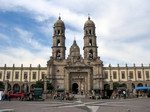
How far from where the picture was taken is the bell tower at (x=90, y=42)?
69.4 meters

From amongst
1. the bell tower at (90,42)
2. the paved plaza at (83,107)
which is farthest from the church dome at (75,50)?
the paved plaza at (83,107)

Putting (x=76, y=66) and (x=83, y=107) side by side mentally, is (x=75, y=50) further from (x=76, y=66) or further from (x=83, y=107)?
(x=83, y=107)

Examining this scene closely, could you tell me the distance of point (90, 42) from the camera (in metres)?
70.3

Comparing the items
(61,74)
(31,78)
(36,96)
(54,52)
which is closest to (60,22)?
(54,52)

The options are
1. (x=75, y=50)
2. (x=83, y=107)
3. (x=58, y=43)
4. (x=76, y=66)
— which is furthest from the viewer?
(x=75, y=50)

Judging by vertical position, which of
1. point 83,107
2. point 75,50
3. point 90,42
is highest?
point 90,42

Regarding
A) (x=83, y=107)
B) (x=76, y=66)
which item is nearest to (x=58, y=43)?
(x=76, y=66)

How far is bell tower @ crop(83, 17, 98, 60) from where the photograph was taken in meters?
69.4

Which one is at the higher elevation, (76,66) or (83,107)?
(76,66)

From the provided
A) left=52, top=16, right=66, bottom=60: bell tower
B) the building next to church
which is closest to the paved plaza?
the building next to church

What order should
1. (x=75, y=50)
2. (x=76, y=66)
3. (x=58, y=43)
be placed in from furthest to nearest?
(x=75, y=50)
(x=58, y=43)
(x=76, y=66)

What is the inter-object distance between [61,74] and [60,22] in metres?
15.4

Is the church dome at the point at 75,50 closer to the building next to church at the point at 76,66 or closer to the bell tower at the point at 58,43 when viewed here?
the building next to church at the point at 76,66

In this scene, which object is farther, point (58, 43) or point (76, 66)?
point (58, 43)
